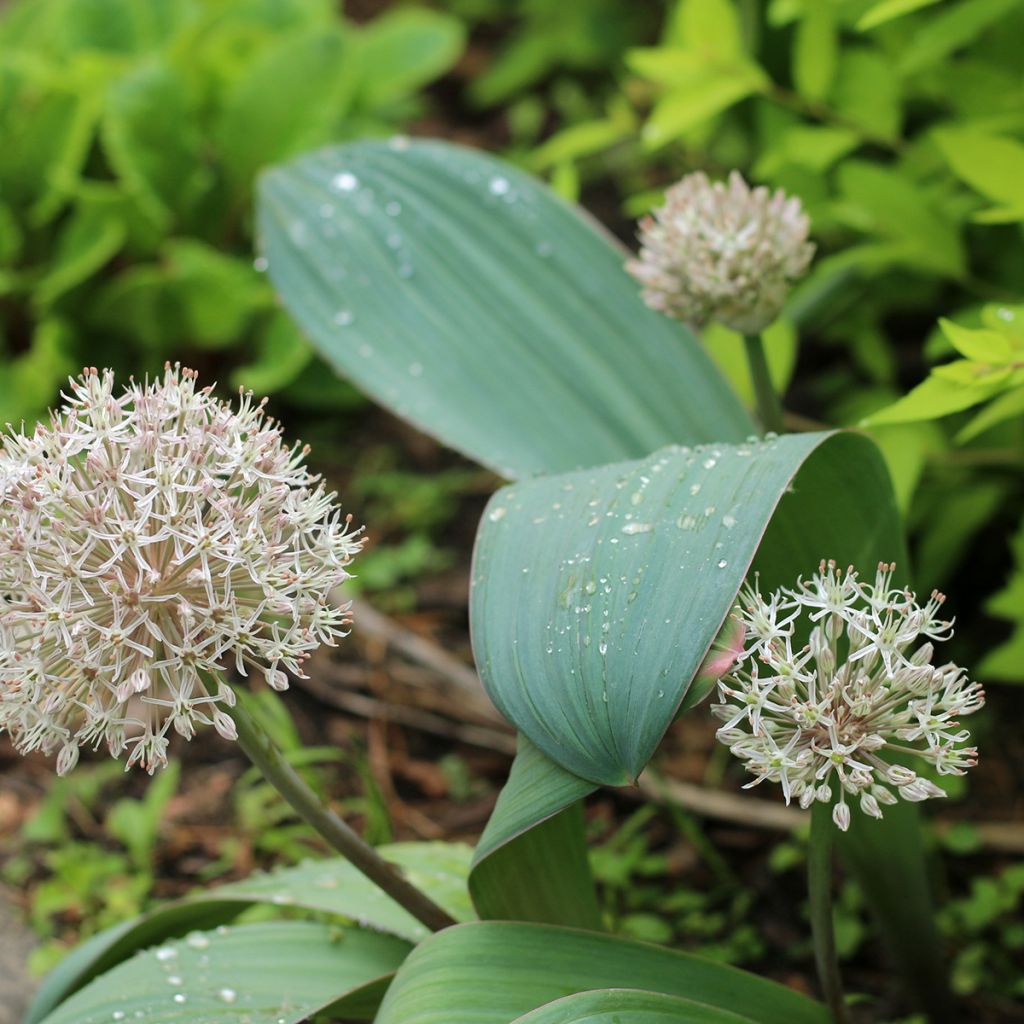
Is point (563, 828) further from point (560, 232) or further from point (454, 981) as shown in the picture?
point (560, 232)

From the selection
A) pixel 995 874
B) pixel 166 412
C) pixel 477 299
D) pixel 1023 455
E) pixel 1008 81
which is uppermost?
pixel 166 412

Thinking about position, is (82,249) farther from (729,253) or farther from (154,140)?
(729,253)

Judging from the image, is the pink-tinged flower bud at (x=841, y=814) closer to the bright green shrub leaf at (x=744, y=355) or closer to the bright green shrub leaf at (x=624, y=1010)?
the bright green shrub leaf at (x=624, y=1010)

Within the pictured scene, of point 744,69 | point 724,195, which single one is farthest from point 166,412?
point 744,69

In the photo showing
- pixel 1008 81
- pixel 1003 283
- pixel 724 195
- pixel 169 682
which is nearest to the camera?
pixel 169 682

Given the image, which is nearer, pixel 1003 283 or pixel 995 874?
pixel 995 874

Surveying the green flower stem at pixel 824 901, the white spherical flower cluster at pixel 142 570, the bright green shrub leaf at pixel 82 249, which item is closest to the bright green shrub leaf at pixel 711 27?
the white spherical flower cluster at pixel 142 570

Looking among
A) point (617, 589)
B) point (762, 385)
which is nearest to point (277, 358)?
point (762, 385)
